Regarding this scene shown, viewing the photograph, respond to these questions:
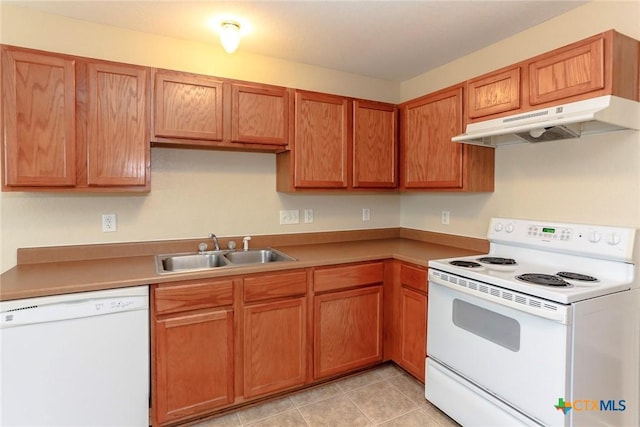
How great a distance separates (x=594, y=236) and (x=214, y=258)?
7.59 feet

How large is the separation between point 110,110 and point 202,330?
1388 mm

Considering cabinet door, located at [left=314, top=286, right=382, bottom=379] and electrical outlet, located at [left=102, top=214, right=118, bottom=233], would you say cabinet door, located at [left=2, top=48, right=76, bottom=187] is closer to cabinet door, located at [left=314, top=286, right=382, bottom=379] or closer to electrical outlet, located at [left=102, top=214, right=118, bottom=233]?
electrical outlet, located at [left=102, top=214, right=118, bottom=233]

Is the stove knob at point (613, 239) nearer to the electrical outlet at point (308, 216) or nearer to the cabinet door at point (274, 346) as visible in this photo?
the cabinet door at point (274, 346)

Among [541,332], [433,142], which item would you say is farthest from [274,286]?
[433,142]

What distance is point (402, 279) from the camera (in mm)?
2391

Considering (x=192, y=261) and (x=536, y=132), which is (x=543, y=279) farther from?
(x=192, y=261)

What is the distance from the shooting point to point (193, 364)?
74.6 inches

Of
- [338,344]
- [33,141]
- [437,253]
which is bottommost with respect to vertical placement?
[338,344]

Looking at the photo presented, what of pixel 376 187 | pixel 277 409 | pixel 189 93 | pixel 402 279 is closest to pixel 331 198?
pixel 376 187

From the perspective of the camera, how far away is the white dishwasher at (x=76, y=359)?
4.97 ft

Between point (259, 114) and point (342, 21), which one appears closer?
point (342, 21)

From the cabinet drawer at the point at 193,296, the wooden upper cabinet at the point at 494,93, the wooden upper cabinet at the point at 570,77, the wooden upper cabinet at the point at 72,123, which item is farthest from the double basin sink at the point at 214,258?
the wooden upper cabinet at the point at 570,77

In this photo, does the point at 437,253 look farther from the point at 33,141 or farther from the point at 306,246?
the point at 33,141

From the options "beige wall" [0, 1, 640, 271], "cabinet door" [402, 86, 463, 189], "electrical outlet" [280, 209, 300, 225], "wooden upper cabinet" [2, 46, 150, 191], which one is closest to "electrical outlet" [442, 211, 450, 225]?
"beige wall" [0, 1, 640, 271]
